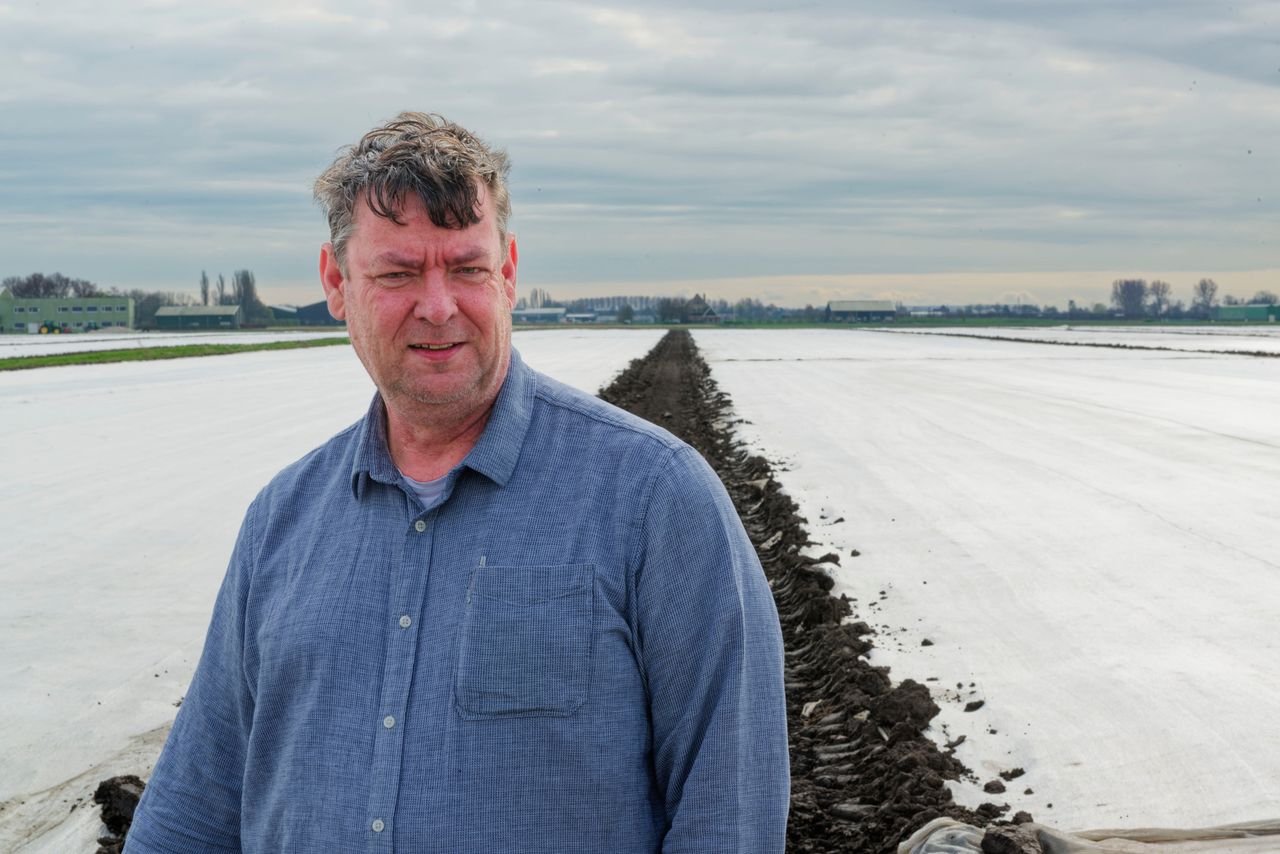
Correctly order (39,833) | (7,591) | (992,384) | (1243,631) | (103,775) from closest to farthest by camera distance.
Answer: (39,833) → (103,775) → (1243,631) → (7,591) → (992,384)

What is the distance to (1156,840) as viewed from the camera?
443 centimetres

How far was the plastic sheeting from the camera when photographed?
4.11 m

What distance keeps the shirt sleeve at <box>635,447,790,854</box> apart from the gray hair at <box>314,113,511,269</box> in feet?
1.93

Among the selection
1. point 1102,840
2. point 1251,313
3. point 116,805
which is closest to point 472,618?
point 1102,840

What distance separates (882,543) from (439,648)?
26.6 ft

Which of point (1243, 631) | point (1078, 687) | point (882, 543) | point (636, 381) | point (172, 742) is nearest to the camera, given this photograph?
point (172, 742)

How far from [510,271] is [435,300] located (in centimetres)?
25

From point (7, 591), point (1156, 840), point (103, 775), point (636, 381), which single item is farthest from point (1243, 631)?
point (636, 381)

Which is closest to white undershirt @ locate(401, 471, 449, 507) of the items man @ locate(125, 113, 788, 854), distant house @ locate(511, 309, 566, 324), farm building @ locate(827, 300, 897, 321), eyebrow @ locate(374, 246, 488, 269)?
man @ locate(125, 113, 788, 854)

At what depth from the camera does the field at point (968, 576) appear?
5574 millimetres

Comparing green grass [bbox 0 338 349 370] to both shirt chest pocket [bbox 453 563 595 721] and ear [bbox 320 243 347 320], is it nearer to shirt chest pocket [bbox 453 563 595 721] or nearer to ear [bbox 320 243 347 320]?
ear [bbox 320 243 347 320]

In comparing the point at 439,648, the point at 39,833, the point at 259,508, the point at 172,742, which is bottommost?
the point at 39,833

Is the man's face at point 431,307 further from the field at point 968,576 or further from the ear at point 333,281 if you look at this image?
the field at point 968,576

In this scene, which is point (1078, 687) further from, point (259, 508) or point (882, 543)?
point (259, 508)
